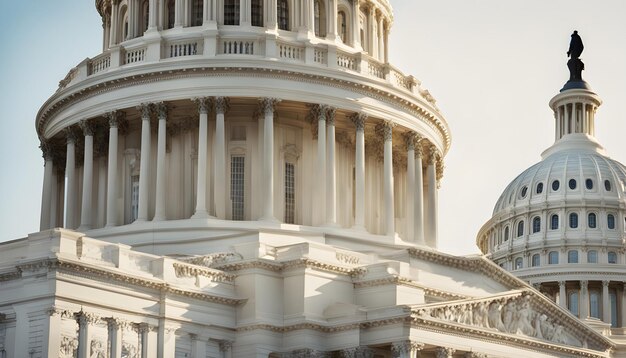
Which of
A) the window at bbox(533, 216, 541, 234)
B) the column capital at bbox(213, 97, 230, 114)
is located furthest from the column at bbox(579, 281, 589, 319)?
the column capital at bbox(213, 97, 230, 114)

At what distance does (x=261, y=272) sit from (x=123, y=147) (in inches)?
665

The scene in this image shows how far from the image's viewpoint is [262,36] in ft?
279

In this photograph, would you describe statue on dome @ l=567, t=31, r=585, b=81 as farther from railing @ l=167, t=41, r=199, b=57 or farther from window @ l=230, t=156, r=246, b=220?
window @ l=230, t=156, r=246, b=220

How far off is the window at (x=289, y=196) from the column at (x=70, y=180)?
448 inches

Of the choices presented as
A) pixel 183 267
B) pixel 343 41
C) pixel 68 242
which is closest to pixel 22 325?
pixel 68 242

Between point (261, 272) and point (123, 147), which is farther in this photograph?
point (123, 147)

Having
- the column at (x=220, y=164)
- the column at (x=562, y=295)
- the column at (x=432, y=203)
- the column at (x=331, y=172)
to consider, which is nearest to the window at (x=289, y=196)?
the column at (x=331, y=172)

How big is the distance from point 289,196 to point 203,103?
6.72 metres

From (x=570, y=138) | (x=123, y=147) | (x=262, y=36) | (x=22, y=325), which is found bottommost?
(x=22, y=325)

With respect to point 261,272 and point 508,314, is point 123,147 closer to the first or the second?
point 261,272

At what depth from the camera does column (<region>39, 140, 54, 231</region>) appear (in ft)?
287

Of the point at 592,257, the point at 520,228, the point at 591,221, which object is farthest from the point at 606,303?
the point at 520,228

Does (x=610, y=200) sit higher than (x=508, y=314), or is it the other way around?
(x=610, y=200)

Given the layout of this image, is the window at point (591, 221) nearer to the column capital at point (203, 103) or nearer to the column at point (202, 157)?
the column at point (202, 157)
